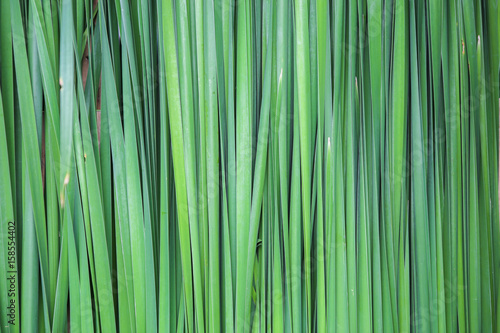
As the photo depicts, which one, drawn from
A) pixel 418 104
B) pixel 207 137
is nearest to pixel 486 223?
pixel 418 104

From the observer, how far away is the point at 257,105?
0.52m

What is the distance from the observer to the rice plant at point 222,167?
49cm

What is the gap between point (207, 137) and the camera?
19.7 inches

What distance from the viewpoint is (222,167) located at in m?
0.51

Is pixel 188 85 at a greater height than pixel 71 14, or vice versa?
pixel 71 14

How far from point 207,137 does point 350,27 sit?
0.91ft

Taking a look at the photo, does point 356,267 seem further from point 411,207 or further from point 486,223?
point 486,223

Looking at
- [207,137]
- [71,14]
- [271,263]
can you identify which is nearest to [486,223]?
[271,263]

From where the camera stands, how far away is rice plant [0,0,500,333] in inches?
19.4

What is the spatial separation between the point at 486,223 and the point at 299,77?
39 cm

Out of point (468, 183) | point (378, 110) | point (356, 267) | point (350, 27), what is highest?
point (350, 27)

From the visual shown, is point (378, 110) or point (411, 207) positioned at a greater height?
point (378, 110)

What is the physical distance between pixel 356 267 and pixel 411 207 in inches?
5.2

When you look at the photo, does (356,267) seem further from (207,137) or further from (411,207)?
(207,137)
